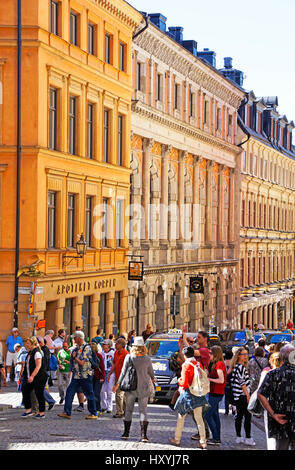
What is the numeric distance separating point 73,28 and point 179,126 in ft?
51.5

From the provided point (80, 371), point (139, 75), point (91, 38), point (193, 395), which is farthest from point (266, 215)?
point (193, 395)

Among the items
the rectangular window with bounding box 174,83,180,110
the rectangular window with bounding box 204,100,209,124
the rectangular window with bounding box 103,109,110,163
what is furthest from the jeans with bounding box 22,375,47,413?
the rectangular window with bounding box 204,100,209,124

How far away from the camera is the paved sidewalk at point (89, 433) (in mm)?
16078

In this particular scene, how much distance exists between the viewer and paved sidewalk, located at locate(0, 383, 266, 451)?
1608 centimetres

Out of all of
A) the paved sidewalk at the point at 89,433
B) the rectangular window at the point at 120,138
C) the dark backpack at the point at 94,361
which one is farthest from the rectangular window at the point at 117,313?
Answer: the dark backpack at the point at 94,361

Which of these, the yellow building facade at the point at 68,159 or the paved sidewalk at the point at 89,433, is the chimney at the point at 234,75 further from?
the paved sidewalk at the point at 89,433

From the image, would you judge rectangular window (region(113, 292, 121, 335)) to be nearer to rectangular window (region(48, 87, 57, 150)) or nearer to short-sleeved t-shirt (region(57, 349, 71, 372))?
rectangular window (region(48, 87, 57, 150))

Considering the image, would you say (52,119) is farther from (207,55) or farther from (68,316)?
(207,55)

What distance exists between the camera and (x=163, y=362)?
26.2 meters

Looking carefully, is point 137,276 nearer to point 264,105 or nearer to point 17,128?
point 17,128

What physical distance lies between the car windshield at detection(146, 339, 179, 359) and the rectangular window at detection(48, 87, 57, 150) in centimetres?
784

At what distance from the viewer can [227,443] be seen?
17.3m

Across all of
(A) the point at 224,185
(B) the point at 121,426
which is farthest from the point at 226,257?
(B) the point at 121,426
